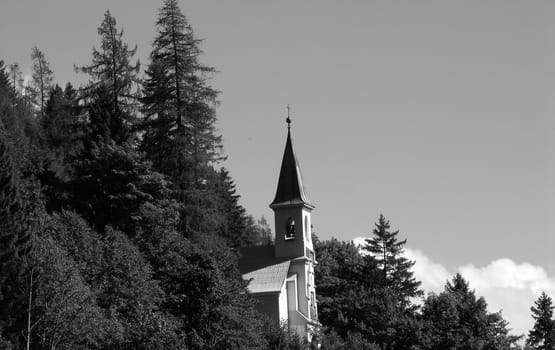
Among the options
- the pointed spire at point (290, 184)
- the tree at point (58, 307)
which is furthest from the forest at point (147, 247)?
the pointed spire at point (290, 184)

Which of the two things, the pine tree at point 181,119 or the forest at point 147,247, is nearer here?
the forest at point 147,247

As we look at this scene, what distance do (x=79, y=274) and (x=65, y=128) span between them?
94.2 feet

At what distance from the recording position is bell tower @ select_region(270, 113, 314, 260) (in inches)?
2514

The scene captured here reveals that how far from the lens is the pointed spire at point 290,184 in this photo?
214 ft

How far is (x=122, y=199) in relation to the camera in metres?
50.8

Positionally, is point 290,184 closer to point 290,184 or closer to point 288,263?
point 290,184

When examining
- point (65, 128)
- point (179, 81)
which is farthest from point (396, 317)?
point (65, 128)

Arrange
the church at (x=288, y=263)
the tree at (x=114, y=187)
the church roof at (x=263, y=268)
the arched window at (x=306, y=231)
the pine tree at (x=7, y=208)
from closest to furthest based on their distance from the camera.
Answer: the pine tree at (x=7, y=208)
the tree at (x=114, y=187)
the church at (x=288, y=263)
the church roof at (x=263, y=268)
the arched window at (x=306, y=231)

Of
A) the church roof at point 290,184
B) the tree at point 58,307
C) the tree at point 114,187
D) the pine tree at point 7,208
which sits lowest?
the tree at point 58,307

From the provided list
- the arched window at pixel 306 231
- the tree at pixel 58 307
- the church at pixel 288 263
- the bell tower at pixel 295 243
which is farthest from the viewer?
the arched window at pixel 306 231

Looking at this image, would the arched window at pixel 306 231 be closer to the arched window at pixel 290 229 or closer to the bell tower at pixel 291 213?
the bell tower at pixel 291 213

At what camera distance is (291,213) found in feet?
213

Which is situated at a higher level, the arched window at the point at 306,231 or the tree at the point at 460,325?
the arched window at the point at 306,231

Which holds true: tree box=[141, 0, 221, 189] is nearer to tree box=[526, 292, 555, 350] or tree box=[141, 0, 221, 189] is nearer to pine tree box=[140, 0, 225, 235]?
pine tree box=[140, 0, 225, 235]
